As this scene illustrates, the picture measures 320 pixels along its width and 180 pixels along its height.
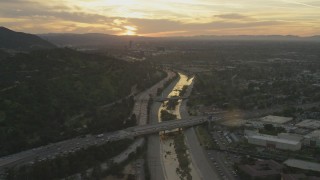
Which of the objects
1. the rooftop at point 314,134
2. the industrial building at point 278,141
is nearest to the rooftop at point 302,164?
the industrial building at point 278,141

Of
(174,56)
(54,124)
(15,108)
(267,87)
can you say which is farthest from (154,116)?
(174,56)

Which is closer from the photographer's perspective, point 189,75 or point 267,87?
point 267,87

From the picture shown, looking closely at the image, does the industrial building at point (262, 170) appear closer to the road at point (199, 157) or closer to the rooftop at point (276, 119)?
the road at point (199, 157)

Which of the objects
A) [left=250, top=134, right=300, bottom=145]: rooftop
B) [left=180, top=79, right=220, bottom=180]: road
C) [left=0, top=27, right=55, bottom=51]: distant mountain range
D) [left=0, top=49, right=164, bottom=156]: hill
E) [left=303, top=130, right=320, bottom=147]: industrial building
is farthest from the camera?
[left=0, top=27, right=55, bottom=51]: distant mountain range

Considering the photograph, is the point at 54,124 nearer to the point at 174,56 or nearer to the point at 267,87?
the point at 267,87

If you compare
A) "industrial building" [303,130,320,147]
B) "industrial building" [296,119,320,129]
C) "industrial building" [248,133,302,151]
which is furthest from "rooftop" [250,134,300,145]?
"industrial building" [296,119,320,129]

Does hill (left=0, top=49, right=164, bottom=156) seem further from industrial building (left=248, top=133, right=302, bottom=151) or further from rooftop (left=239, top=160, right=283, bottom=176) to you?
rooftop (left=239, top=160, right=283, bottom=176)

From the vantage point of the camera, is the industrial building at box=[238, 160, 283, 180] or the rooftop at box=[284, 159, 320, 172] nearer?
the industrial building at box=[238, 160, 283, 180]
